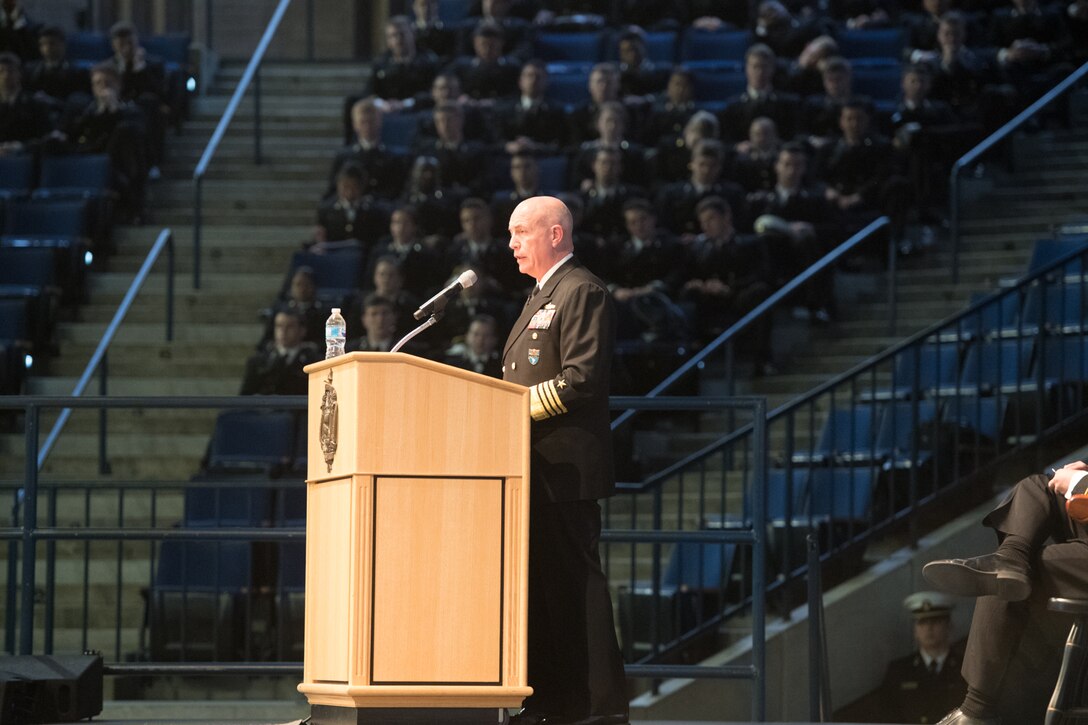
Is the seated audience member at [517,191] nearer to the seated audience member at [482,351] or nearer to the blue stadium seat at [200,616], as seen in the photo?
the seated audience member at [482,351]

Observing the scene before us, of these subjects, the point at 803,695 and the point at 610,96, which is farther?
the point at 610,96

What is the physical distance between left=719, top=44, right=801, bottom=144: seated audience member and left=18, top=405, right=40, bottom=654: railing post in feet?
19.2

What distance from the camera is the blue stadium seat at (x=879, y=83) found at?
37.4 ft

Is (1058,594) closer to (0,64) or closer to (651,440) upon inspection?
(651,440)

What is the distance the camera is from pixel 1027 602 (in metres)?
5.06

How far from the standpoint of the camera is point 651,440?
8.89 meters

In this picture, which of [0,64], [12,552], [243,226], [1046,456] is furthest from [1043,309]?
[0,64]

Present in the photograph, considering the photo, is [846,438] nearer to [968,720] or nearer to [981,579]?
[968,720]

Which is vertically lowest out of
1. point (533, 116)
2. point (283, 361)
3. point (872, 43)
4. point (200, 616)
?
point (200, 616)

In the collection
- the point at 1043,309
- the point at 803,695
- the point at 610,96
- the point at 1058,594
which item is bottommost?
the point at 803,695

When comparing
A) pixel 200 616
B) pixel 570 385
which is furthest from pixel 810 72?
pixel 570 385

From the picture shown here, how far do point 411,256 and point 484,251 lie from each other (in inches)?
14.9

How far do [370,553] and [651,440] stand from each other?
445 centimetres

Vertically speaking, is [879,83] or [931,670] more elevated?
[879,83]
